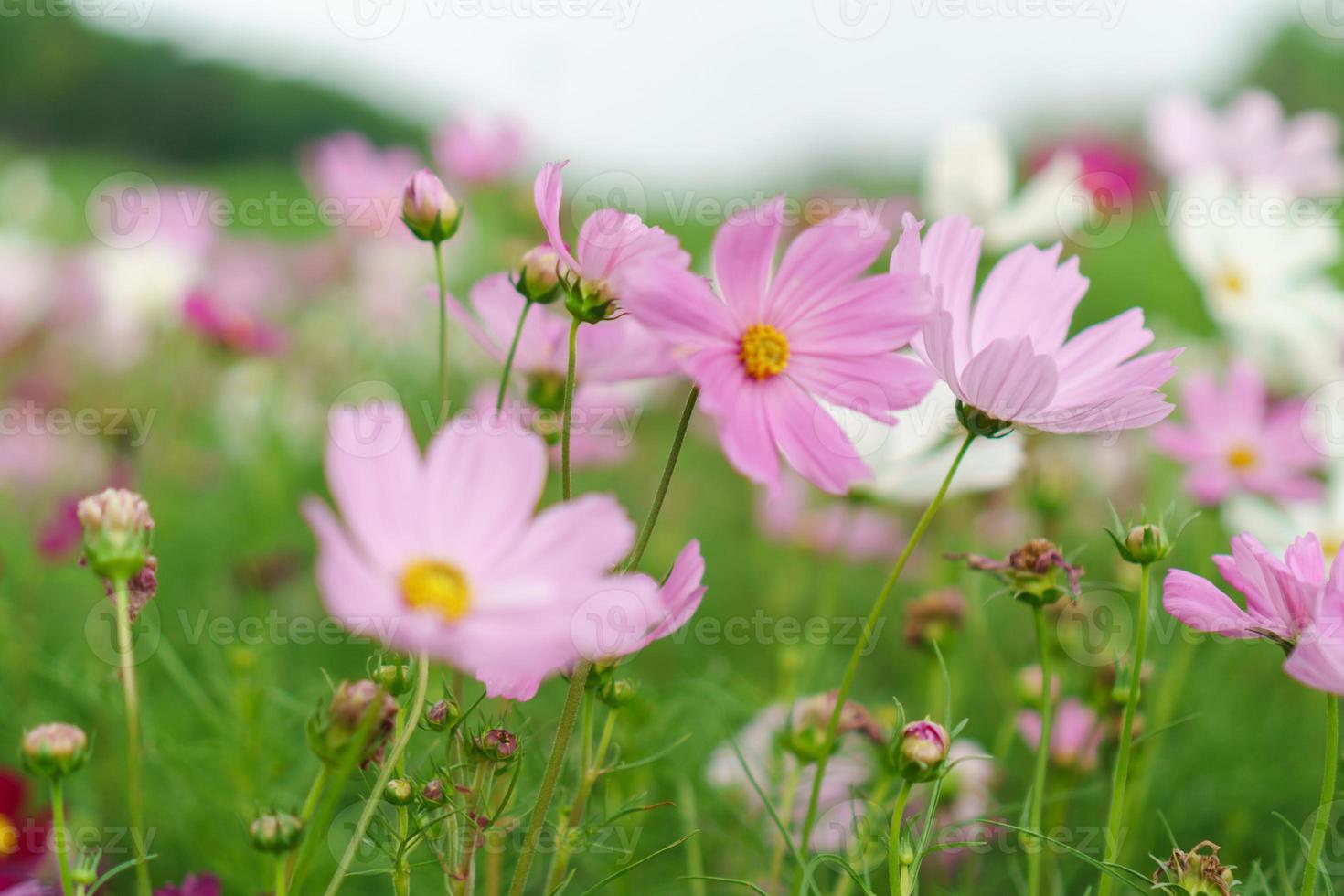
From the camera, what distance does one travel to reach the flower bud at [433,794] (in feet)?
1.35

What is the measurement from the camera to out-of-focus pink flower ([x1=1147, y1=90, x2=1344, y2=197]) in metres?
1.31

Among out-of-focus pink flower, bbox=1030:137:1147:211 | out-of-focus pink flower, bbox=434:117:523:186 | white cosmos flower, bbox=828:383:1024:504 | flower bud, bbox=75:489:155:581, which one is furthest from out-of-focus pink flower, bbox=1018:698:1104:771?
out-of-focus pink flower, bbox=434:117:523:186

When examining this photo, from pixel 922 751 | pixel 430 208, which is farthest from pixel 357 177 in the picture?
pixel 922 751

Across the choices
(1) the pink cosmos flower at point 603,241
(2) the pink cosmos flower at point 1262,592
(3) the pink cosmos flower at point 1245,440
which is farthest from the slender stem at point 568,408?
(3) the pink cosmos flower at point 1245,440

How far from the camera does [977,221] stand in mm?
1151

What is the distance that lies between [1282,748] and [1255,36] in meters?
8.53

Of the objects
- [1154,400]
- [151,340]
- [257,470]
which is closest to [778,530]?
[257,470]

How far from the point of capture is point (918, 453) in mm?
860

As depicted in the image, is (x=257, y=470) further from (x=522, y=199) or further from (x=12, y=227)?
(x=12, y=227)

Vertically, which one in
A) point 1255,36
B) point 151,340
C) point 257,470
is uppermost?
point 1255,36

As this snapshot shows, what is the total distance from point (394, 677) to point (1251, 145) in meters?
1.35

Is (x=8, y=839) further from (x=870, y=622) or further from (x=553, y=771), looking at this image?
(x=870, y=622)

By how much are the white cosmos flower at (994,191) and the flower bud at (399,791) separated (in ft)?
2.91

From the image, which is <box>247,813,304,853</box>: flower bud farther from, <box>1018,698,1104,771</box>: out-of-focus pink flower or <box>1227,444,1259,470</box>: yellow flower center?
<box>1227,444,1259,470</box>: yellow flower center
